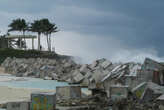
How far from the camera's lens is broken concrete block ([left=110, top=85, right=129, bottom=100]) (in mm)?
10180

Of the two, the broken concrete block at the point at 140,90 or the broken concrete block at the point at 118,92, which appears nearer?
the broken concrete block at the point at 118,92


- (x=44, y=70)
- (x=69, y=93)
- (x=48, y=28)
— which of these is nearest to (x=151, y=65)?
(x=69, y=93)

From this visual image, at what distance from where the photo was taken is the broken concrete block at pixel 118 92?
10.2 m

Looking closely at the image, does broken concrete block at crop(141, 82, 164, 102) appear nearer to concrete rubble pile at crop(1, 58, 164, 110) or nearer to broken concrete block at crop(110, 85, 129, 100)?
concrete rubble pile at crop(1, 58, 164, 110)

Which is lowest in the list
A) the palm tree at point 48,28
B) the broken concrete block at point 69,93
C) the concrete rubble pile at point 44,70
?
the broken concrete block at point 69,93

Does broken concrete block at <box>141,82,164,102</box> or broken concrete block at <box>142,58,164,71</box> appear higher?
broken concrete block at <box>142,58,164,71</box>

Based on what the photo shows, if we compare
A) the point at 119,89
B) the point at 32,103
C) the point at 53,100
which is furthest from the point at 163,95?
the point at 32,103

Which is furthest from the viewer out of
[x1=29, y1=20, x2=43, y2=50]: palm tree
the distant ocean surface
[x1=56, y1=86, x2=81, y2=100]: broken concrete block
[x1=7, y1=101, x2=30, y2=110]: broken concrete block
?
[x1=29, y1=20, x2=43, y2=50]: palm tree

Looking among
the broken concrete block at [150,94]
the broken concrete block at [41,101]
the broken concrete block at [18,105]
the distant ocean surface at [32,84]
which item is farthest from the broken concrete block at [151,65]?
the distant ocean surface at [32,84]

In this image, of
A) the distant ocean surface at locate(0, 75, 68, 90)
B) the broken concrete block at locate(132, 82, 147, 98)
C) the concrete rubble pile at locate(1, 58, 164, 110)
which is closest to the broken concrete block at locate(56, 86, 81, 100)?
the concrete rubble pile at locate(1, 58, 164, 110)

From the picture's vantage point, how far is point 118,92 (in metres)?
10.3

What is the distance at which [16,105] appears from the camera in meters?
7.99

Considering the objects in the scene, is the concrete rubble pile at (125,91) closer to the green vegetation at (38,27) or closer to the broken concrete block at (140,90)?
the broken concrete block at (140,90)

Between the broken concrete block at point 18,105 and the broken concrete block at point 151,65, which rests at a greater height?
the broken concrete block at point 151,65
